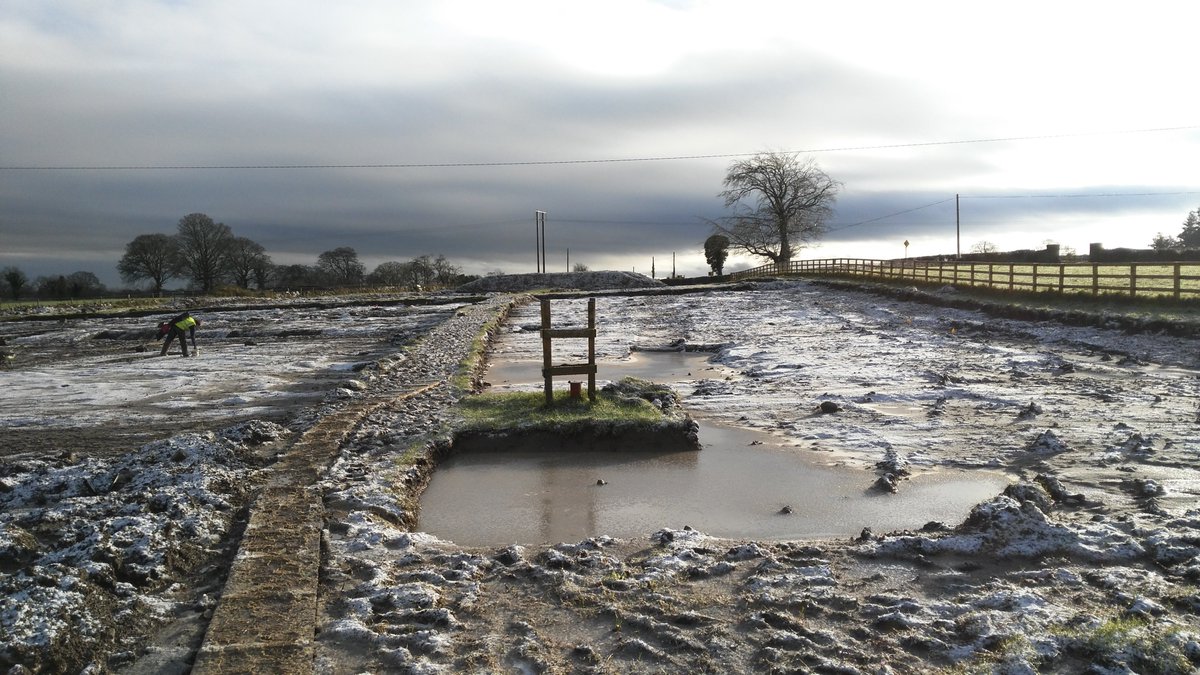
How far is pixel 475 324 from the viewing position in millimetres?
21531

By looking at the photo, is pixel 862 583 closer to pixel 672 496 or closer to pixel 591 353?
pixel 672 496

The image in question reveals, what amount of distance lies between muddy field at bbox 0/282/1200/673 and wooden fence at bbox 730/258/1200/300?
31.0ft

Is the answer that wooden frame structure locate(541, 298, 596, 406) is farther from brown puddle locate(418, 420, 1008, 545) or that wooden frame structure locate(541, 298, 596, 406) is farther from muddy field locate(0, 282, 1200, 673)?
muddy field locate(0, 282, 1200, 673)

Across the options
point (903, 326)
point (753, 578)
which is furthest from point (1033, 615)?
point (903, 326)

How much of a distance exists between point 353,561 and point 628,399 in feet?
15.1

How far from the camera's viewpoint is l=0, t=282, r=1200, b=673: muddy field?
3.75m

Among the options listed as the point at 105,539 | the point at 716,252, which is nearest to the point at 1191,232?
the point at 716,252

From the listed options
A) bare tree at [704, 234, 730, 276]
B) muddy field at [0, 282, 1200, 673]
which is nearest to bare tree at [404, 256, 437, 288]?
bare tree at [704, 234, 730, 276]

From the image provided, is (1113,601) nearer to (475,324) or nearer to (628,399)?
(628,399)

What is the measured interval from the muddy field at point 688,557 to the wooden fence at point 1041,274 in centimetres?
946

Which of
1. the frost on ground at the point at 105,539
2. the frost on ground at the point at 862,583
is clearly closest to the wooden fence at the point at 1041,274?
the frost on ground at the point at 862,583

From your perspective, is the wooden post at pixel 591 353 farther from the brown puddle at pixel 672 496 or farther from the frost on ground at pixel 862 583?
the frost on ground at pixel 862 583

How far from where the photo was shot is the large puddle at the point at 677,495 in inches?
231

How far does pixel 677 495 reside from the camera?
6.66 meters
